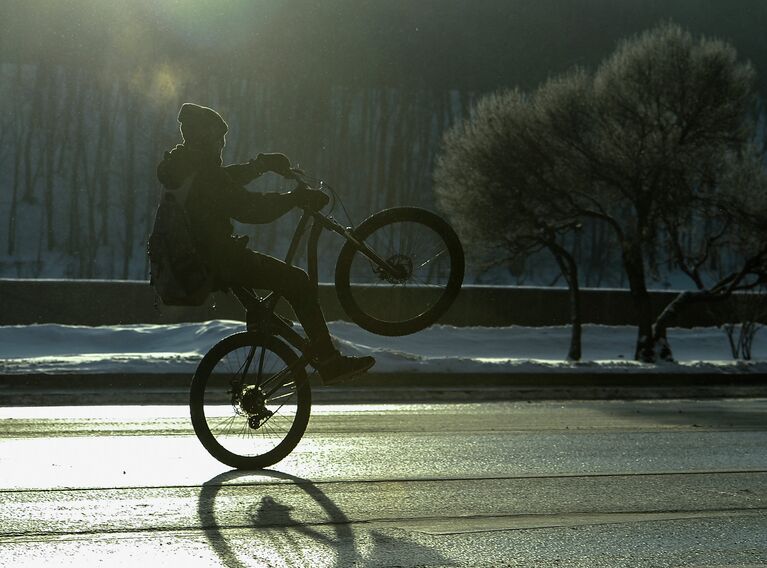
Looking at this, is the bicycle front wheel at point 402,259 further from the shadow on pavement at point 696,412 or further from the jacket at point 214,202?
the shadow on pavement at point 696,412

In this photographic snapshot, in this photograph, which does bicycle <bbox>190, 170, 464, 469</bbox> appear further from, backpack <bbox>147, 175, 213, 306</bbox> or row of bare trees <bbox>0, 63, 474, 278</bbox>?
row of bare trees <bbox>0, 63, 474, 278</bbox>

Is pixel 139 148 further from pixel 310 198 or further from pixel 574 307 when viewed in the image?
pixel 310 198

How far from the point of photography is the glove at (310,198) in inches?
262

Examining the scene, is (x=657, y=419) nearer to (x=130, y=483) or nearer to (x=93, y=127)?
(x=130, y=483)

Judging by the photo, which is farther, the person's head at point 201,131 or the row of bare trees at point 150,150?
the row of bare trees at point 150,150

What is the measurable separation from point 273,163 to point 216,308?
18750 mm

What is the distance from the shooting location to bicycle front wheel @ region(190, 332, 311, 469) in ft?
22.6

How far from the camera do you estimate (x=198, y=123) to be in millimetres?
6652

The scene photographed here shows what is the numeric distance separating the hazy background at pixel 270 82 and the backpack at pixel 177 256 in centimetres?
7365

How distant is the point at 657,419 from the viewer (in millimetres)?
10500

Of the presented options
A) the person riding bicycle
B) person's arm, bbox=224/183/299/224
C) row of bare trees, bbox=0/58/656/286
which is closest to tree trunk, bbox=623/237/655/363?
the person riding bicycle

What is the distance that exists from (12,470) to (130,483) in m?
0.86

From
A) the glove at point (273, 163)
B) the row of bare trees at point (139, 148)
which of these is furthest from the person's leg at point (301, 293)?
the row of bare trees at point (139, 148)

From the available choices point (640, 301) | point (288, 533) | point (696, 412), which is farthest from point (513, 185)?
point (288, 533)
